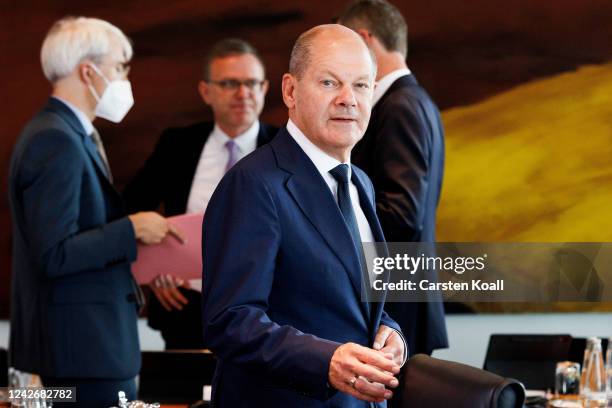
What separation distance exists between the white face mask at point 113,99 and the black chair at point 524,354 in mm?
1591

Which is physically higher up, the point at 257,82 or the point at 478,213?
the point at 257,82

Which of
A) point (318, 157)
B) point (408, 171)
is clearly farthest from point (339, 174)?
point (408, 171)

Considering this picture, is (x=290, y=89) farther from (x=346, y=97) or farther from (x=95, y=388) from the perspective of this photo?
(x=95, y=388)

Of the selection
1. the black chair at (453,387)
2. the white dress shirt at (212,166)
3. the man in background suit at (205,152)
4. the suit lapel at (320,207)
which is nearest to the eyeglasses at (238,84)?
the man in background suit at (205,152)

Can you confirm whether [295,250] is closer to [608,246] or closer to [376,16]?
[376,16]

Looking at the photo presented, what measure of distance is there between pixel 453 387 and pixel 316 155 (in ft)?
1.80

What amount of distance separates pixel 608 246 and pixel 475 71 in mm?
1083

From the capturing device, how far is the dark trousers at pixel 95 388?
306 centimetres

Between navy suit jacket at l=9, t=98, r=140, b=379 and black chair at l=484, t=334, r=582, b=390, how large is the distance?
4.32 ft

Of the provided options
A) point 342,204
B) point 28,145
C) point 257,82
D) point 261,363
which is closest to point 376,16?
point 257,82

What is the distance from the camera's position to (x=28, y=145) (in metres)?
3.09

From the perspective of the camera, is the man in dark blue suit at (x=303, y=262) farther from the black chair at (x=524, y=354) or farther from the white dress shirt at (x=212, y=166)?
the white dress shirt at (x=212, y=166)

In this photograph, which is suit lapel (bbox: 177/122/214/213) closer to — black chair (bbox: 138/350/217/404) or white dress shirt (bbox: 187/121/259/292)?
white dress shirt (bbox: 187/121/259/292)

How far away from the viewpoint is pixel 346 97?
2.02 meters
